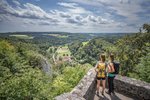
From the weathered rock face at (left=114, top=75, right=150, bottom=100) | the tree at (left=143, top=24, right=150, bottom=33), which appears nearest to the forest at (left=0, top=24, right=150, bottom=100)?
the tree at (left=143, top=24, right=150, bottom=33)

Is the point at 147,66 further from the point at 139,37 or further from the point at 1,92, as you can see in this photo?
the point at 139,37

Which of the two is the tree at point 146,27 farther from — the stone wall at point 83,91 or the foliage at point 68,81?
the stone wall at point 83,91

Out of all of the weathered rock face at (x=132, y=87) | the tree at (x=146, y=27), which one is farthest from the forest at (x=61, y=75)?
the weathered rock face at (x=132, y=87)

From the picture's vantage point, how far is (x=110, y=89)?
29.6 ft

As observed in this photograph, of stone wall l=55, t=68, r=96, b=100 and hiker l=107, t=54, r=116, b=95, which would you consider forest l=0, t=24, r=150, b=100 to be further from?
hiker l=107, t=54, r=116, b=95

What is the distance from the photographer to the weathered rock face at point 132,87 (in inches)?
334

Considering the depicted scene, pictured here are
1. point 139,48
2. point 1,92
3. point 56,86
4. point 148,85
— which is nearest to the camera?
point 1,92

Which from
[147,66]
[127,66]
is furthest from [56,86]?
[147,66]

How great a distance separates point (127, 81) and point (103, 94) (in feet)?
4.45

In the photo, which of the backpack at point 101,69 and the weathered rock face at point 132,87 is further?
the backpack at point 101,69

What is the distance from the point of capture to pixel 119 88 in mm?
9508

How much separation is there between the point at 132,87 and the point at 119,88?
2.52ft

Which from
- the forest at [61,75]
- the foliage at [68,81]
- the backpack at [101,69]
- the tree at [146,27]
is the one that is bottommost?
the foliage at [68,81]

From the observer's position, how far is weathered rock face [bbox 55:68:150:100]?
775cm
